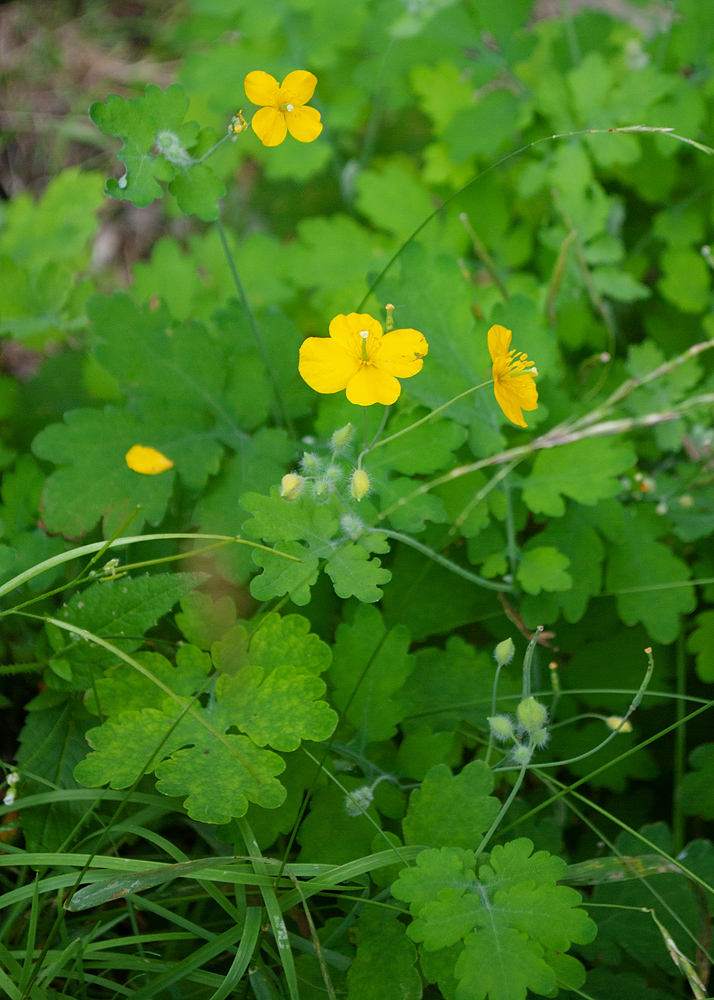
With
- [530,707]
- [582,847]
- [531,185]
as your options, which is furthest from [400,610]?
[531,185]

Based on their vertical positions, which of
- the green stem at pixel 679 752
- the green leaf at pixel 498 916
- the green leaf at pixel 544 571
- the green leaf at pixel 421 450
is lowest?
the green stem at pixel 679 752

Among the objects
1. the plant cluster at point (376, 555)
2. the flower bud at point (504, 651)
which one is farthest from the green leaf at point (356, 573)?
the flower bud at point (504, 651)

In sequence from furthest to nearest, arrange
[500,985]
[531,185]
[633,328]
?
[633,328], [531,185], [500,985]

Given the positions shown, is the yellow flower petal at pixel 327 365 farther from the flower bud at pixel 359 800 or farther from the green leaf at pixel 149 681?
the flower bud at pixel 359 800

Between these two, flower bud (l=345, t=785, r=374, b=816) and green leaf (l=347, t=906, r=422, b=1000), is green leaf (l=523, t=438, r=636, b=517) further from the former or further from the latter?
green leaf (l=347, t=906, r=422, b=1000)

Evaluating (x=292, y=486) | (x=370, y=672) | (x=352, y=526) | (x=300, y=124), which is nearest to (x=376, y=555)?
(x=370, y=672)

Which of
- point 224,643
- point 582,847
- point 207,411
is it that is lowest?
point 582,847

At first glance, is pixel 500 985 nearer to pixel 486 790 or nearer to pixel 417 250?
pixel 486 790
